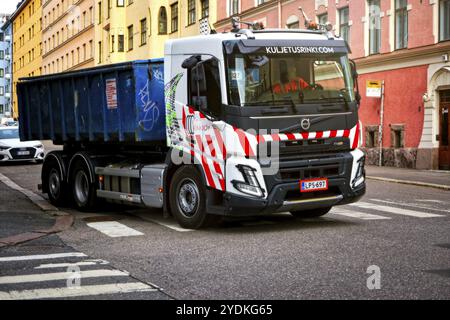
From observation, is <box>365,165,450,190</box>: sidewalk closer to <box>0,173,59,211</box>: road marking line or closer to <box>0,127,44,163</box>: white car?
<box>0,173,59,211</box>: road marking line

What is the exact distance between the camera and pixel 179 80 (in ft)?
36.0

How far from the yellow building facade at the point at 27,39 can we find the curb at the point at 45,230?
6706cm

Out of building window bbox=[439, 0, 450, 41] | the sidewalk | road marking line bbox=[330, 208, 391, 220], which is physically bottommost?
the sidewalk

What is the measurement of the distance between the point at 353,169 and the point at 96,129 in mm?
4797

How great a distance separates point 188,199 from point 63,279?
12.4ft

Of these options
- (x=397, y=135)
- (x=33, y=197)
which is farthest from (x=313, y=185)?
(x=397, y=135)

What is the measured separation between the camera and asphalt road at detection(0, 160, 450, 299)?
22.2ft

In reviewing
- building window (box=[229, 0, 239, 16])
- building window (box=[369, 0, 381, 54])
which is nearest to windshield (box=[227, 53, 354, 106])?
building window (box=[369, 0, 381, 54])

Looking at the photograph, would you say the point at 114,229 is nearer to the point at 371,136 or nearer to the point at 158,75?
the point at 158,75

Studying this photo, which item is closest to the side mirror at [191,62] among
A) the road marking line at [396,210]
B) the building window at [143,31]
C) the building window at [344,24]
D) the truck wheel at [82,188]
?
the truck wheel at [82,188]

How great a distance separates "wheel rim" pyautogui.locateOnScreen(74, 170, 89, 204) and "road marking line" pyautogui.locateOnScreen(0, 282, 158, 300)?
6.87m

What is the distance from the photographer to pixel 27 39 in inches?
3853

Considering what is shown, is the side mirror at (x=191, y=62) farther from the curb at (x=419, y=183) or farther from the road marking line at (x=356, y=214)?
the curb at (x=419, y=183)

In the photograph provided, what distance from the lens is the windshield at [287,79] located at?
399 inches
